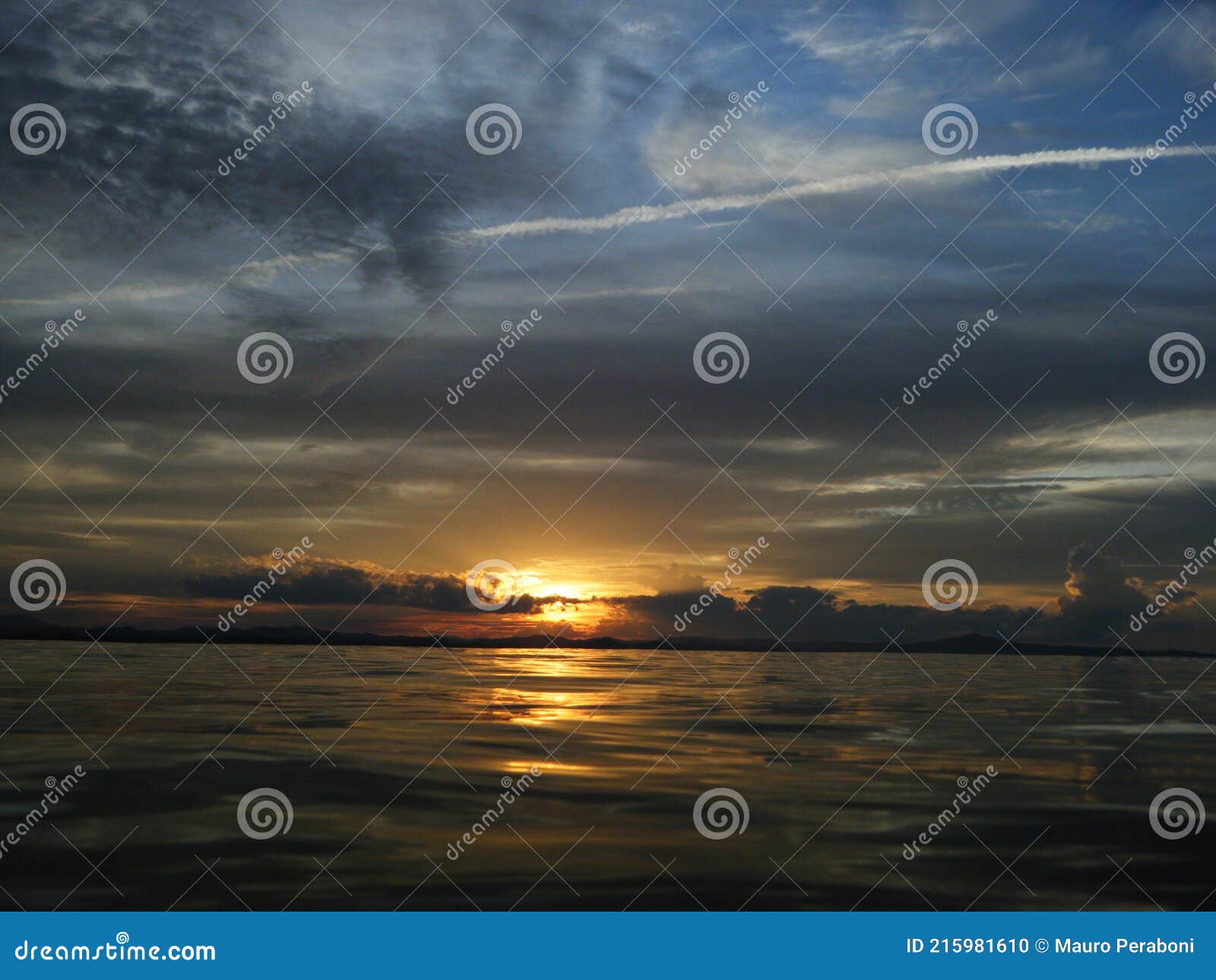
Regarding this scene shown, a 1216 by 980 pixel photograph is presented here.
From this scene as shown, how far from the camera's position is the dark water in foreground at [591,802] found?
9797mm

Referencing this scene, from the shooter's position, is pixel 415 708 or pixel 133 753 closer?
pixel 133 753

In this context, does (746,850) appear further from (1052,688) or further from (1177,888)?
(1052,688)

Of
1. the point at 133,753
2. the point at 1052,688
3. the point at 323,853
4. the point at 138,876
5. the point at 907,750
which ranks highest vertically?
the point at 1052,688

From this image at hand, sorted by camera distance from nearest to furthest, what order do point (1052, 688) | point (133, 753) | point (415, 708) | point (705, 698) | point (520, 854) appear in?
point (520, 854)
point (133, 753)
point (415, 708)
point (705, 698)
point (1052, 688)

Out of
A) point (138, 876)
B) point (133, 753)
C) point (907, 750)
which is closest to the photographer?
point (138, 876)

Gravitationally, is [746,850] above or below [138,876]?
above

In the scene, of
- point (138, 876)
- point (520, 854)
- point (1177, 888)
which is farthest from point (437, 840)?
point (1177, 888)

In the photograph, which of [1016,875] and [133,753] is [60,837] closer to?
[133,753]

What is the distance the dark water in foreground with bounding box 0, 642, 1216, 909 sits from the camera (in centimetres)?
980

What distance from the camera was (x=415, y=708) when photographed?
2430cm

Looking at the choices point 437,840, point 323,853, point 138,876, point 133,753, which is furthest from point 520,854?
point 133,753

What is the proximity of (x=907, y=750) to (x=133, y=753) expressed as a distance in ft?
44.3

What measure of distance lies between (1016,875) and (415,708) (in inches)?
655

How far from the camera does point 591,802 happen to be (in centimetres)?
1309
